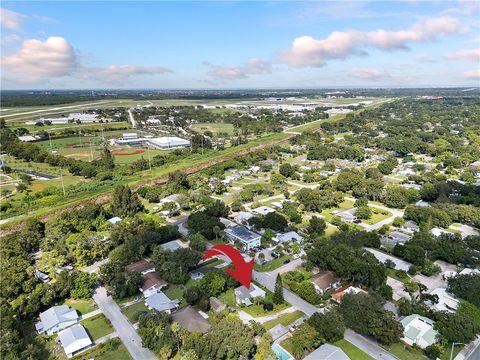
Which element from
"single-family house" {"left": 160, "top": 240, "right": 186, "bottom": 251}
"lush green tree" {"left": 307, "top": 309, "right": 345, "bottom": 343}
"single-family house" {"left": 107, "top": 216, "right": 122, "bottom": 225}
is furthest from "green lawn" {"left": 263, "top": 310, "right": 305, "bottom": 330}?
"single-family house" {"left": 107, "top": 216, "right": 122, "bottom": 225}

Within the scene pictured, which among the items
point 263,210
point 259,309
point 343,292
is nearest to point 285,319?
point 259,309

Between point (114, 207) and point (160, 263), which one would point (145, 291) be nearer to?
point (160, 263)

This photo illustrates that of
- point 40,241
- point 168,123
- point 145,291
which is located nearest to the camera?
point 145,291

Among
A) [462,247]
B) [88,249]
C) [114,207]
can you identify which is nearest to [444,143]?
[462,247]

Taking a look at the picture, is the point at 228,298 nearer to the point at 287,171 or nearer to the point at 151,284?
the point at 151,284

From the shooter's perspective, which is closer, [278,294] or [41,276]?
[278,294]

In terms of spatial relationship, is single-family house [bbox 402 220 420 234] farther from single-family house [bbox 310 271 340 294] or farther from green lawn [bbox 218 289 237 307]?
green lawn [bbox 218 289 237 307]
